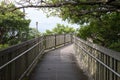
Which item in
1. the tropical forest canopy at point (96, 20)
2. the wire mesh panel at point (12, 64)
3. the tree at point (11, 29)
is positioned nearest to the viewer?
the wire mesh panel at point (12, 64)

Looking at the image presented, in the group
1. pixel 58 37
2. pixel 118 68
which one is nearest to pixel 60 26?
pixel 58 37

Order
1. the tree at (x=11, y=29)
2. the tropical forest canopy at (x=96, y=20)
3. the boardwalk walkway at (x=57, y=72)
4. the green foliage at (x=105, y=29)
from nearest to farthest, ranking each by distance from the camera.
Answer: the boardwalk walkway at (x=57, y=72)
the tropical forest canopy at (x=96, y=20)
the green foliage at (x=105, y=29)
the tree at (x=11, y=29)

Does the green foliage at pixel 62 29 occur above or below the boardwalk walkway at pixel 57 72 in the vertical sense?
above

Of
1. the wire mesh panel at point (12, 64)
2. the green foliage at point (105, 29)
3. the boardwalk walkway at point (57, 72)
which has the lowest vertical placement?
the boardwalk walkway at point (57, 72)

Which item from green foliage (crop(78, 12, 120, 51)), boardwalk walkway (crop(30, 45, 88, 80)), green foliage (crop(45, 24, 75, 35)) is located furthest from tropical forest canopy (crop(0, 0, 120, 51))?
green foliage (crop(45, 24, 75, 35))

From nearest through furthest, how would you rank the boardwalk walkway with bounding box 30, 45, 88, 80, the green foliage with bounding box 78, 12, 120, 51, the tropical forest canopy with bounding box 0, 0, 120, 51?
the boardwalk walkway with bounding box 30, 45, 88, 80 → the tropical forest canopy with bounding box 0, 0, 120, 51 → the green foliage with bounding box 78, 12, 120, 51

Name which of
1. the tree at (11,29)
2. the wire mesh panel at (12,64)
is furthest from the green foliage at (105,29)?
the tree at (11,29)

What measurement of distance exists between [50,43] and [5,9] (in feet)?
41.5

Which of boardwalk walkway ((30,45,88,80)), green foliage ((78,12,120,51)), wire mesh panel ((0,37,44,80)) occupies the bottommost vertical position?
boardwalk walkway ((30,45,88,80))

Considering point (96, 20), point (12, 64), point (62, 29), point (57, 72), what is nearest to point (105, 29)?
point (96, 20)

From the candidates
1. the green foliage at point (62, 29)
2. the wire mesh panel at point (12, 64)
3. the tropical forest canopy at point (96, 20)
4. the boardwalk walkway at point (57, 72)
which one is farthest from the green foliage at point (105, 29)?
the green foliage at point (62, 29)

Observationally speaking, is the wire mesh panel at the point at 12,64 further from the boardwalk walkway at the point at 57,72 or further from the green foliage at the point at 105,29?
the green foliage at the point at 105,29

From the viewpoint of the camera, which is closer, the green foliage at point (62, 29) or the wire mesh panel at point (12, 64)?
the wire mesh panel at point (12, 64)

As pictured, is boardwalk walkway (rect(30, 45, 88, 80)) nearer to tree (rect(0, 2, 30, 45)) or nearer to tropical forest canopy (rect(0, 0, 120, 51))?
tropical forest canopy (rect(0, 0, 120, 51))
